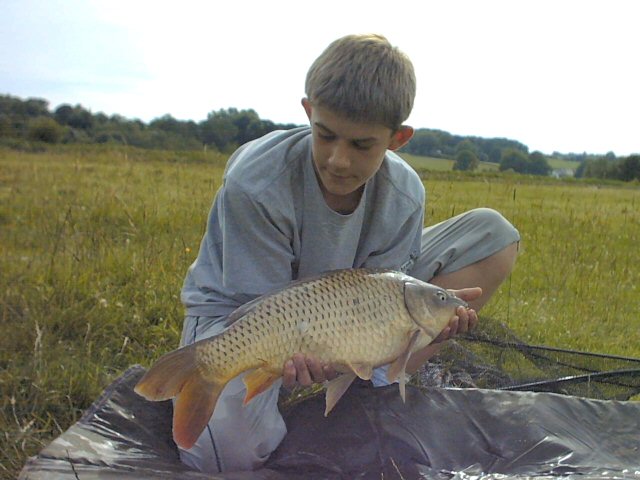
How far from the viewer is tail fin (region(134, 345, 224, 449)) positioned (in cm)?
154

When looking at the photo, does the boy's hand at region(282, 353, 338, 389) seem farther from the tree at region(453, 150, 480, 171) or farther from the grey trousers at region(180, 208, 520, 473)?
the tree at region(453, 150, 480, 171)

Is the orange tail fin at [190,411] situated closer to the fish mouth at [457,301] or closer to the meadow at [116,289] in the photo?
the meadow at [116,289]

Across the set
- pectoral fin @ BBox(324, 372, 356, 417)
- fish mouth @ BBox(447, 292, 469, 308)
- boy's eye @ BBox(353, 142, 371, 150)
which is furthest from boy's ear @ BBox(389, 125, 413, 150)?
pectoral fin @ BBox(324, 372, 356, 417)

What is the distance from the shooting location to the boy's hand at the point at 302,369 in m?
1.58

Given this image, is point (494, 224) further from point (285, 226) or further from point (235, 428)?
point (235, 428)

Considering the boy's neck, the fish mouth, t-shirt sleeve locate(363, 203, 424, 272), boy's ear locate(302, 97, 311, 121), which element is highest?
boy's ear locate(302, 97, 311, 121)

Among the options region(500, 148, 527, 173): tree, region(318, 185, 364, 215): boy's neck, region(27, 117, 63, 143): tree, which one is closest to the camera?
region(318, 185, 364, 215): boy's neck

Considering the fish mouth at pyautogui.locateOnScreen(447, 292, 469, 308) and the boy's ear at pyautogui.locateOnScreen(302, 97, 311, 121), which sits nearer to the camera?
the fish mouth at pyautogui.locateOnScreen(447, 292, 469, 308)

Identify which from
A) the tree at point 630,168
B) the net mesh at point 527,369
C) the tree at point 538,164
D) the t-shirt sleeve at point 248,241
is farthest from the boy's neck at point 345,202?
the tree at point 630,168

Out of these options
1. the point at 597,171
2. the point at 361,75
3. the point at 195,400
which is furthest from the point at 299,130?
the point at 597,171

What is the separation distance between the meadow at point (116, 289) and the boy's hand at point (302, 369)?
2.12ft

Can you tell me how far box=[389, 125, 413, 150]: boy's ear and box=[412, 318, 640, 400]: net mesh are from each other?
2.30 feet

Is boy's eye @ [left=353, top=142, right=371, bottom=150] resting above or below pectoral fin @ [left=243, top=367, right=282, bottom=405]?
above

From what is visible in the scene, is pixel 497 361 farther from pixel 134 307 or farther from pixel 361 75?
pixel 134 307
